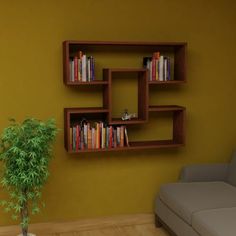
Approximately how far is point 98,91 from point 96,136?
465mm

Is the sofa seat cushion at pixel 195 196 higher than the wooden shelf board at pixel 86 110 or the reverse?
the reverse

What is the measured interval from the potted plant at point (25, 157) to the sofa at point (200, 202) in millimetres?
1149

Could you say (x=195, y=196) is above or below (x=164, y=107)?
below

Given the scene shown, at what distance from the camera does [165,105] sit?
4.22 meters

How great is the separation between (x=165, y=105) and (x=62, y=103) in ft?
3.36

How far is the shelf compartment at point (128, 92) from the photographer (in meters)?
3.87

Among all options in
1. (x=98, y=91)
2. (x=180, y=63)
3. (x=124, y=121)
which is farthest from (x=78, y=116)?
(x=180, y=63)

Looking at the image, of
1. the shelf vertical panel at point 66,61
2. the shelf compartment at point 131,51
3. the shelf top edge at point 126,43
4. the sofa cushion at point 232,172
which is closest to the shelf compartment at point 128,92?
the shelf compartment at point 131,51

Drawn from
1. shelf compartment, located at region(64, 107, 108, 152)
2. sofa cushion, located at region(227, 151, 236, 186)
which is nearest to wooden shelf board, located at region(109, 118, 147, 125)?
shelf compartment, located at region(64, 107, 108, 152)

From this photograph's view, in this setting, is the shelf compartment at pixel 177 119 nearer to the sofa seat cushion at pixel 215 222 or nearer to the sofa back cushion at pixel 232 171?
the sofa back cushion at pixel 232 171

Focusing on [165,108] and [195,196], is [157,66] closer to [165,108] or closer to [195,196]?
[165,108]

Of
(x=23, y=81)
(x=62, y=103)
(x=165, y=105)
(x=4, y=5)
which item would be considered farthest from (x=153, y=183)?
(x=4, y=5)

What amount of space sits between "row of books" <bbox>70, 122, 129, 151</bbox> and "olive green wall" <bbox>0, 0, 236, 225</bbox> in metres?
0.23

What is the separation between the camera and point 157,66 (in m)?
3.97
